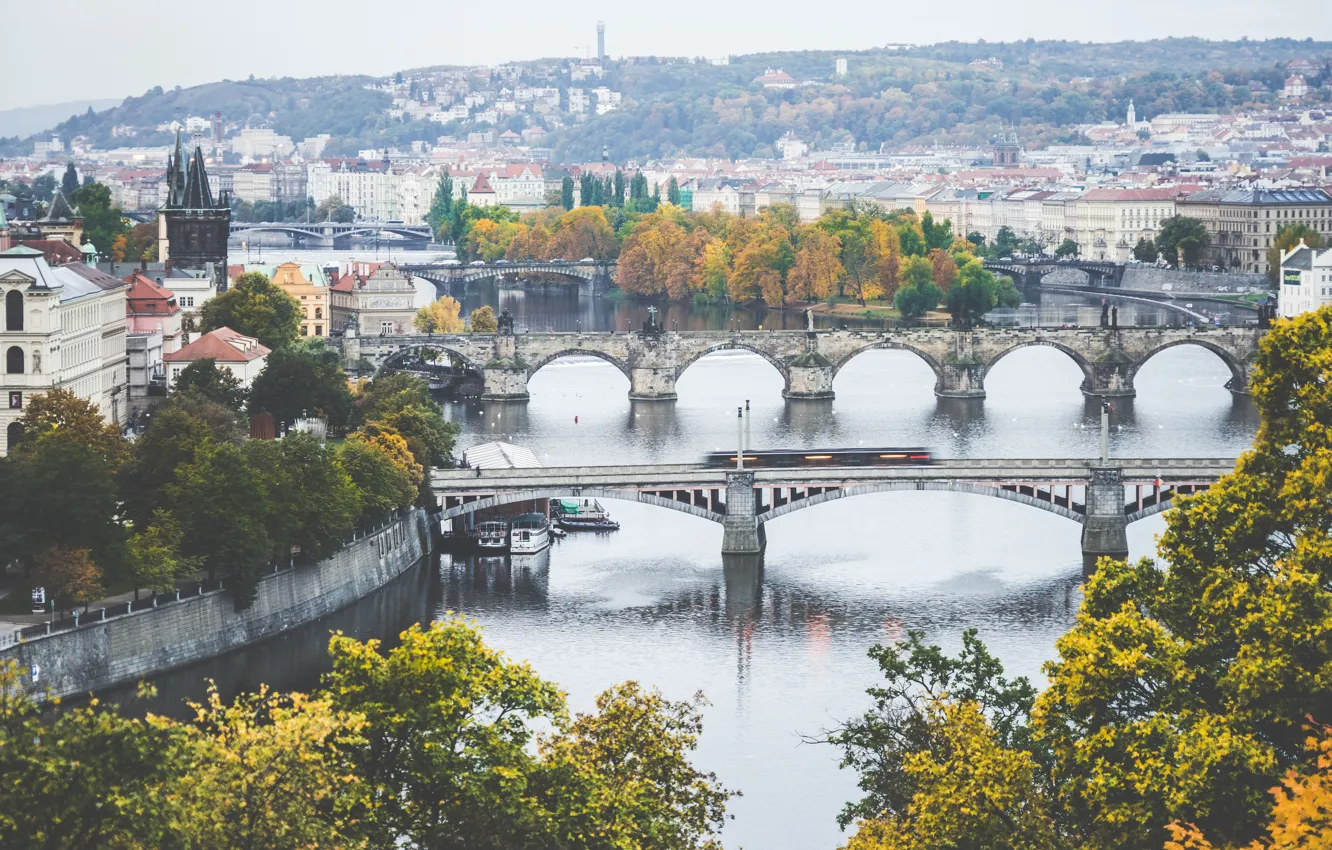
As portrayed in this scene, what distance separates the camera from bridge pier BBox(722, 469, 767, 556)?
4978 centimetres

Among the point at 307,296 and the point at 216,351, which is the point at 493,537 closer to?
the point at 216,351

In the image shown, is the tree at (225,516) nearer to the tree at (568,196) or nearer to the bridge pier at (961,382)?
the bridge pier at (961,382)

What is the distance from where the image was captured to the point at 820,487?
50219mm

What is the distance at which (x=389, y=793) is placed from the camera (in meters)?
23.9

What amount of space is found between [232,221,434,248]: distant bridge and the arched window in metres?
117

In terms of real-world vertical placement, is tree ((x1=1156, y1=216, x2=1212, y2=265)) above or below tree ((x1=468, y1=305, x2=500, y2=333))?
above

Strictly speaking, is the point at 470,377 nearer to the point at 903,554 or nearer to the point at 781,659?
the point at 903,554

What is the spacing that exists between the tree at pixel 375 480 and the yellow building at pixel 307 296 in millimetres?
38676

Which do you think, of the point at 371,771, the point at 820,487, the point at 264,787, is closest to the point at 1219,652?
the point at 371,771

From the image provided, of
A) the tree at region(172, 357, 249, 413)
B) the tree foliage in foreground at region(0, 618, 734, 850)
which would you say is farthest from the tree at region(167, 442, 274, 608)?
the tree foliage in foreground at region(0, 618, 734, 850)

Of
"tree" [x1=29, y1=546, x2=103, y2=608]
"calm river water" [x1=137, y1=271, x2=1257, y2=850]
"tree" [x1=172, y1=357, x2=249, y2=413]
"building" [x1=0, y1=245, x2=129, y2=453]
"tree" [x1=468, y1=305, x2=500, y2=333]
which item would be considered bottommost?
"calm river water" [x1=137, y1=271, x2=1257, y2=850]

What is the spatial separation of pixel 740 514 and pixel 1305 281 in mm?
50885

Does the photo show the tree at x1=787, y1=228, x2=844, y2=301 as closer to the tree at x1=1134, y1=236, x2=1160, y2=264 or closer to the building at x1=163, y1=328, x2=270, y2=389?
the tree at x1=1134, y1=236, x2=1160, y2=264

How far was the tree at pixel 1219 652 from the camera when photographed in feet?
77.6
